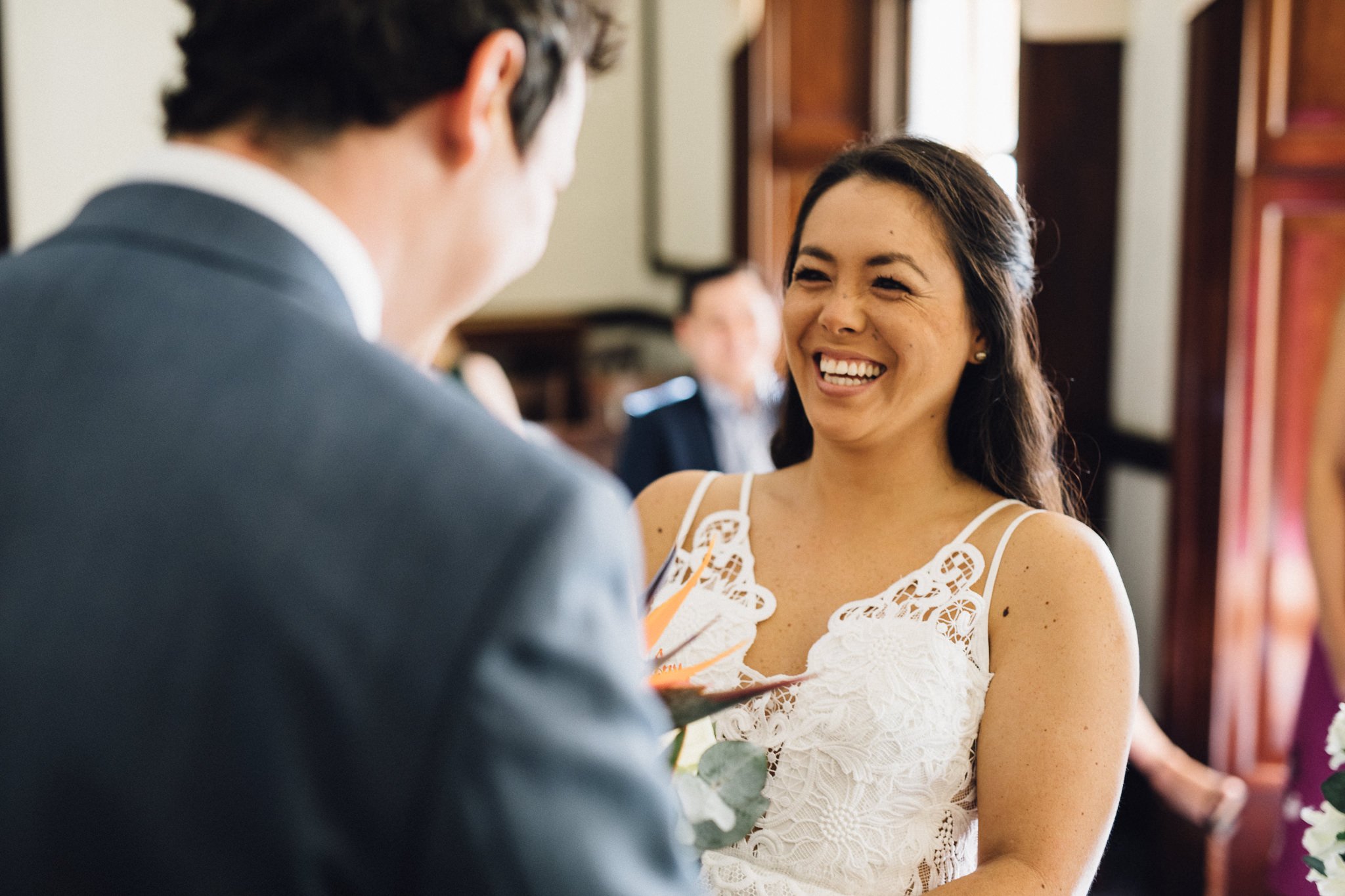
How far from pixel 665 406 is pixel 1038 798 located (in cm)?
226

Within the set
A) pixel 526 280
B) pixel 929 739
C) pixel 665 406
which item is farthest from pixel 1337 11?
pixel 526 280

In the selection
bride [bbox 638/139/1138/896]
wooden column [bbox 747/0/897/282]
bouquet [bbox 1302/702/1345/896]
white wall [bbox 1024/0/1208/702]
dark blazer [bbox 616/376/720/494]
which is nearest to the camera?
bouquet [bbox 1302/702/1345/896]

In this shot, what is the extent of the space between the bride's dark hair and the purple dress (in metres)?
0.78

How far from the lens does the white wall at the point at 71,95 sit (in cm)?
656

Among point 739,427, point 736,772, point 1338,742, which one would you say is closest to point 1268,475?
point 739,427

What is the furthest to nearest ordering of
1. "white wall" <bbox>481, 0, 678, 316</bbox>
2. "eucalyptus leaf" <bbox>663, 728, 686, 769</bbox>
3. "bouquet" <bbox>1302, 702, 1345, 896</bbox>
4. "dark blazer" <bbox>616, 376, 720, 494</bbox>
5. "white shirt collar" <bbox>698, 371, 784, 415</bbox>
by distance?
"white wall" <bbox>481, 0, 678, 316</bbox> < "white shirt collar" <bbox>698, 371, 784, 415</bbox> < "dark blazer" <bbox>616, 376, 720, 494</bbox> < "eucalyptus leaf" <bbox>663, 728, 686, 769</bbox> < "bouquet" <bbox>1302, 702, 1345, 896</bbox>

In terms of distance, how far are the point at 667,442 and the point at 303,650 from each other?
2879 millimetres

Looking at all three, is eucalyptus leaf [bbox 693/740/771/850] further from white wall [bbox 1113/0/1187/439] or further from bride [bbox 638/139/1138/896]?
white wall [bbox 1113/0/1187/439]

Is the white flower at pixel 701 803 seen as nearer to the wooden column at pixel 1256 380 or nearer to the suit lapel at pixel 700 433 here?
the suit lapel at pixel 700 433

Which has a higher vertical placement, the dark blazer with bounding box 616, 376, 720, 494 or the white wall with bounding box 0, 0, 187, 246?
the white wall with bounding box 0, 0, 187, 246

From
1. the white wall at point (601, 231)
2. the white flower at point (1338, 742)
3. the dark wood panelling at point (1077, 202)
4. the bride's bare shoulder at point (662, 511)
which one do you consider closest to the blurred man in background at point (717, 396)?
the dark wood panelling at point (1077, 202)

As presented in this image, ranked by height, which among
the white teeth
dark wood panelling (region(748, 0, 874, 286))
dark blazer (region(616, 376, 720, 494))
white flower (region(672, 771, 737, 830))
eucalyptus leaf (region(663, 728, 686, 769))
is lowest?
dark blazer (region(616, 376, 720, 494))

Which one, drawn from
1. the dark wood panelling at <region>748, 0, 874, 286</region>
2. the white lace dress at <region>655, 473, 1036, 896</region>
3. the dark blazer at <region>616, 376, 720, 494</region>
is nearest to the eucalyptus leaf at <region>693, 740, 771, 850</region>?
the white lace dress at <region>655, 473, 1036, 896</region>

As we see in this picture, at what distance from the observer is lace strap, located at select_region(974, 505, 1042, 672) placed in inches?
60.6
